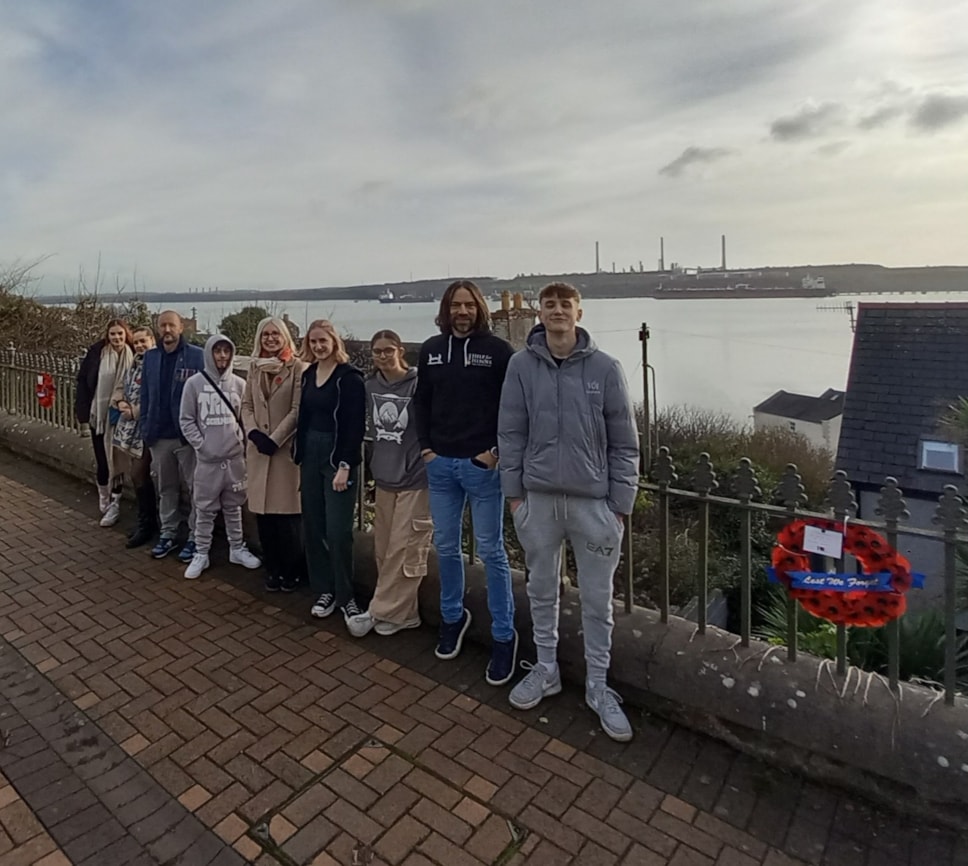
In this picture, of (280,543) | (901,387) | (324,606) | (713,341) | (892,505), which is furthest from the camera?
(713,341)

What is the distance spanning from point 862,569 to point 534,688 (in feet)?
4.52

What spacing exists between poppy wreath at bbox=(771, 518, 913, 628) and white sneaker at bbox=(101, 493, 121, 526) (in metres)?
4.80

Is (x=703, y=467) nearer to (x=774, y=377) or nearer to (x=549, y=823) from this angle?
(x=549, y=823)

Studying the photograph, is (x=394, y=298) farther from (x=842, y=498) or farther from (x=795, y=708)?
(x=795, y=708)

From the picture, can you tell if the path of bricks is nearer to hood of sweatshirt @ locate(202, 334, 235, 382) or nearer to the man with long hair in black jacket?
the man with long hair in black jacket

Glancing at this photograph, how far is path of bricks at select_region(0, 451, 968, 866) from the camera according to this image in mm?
2082

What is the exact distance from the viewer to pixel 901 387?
12.7 m

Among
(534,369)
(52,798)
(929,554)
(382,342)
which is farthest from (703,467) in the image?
(929,554)

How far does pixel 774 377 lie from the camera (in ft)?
98.9

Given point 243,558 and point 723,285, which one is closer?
point 243,558

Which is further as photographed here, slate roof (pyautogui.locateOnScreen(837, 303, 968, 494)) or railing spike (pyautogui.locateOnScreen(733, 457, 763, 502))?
slate roof (pyautogui.locateOnScreen(837, 303, 968, 494))

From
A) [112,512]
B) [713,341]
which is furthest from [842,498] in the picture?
[713,341]

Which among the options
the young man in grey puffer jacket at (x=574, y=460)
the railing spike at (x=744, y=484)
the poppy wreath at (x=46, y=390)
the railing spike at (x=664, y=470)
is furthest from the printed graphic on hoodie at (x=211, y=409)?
the poppy wreath at (x=46, y=390)

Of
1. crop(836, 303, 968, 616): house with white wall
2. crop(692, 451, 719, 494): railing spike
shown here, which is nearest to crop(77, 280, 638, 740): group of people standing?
crop(692, 451, 719, 494): railing spike
